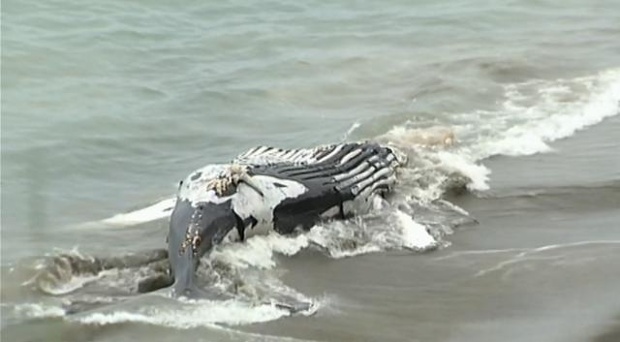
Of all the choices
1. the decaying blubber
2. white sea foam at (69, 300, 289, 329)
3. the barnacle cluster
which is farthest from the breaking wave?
the barnacle cluster

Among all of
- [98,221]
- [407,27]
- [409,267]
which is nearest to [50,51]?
[407,27]

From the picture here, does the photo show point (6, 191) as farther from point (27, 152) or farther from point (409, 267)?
point (409, 267)

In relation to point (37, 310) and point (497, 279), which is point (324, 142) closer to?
point (497, 279)

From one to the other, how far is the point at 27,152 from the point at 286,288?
4934 mm

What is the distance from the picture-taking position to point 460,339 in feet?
20.7

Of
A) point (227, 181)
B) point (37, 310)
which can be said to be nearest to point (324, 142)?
point (227, 181)

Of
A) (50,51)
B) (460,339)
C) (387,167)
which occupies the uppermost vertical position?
(50,51)

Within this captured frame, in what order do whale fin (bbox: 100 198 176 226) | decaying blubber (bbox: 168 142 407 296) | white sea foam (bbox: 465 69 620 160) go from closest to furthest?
1. decaying blubber (bbox: 168 142 407 296)
2. whale fin (bbox: 100 198 176 226)
3. white sea foam (bbox: 465 69 620 160)

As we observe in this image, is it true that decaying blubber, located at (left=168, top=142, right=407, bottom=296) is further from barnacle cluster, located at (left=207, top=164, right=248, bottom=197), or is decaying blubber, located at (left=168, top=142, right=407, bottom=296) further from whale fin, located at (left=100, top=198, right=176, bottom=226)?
whale fin, located at (left=100, top=198, right=176, bottom=226)

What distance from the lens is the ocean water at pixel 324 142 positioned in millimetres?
6715

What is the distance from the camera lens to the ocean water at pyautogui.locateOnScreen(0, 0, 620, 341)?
671cm

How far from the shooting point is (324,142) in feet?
38.3

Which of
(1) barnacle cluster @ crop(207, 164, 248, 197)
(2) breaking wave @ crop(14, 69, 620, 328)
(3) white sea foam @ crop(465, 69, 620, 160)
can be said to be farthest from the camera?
(3) white sea foam @ crop(465, 69, 620, 160)

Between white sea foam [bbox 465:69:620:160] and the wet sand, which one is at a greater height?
white sea foam [bbox 465:69:620:160]
